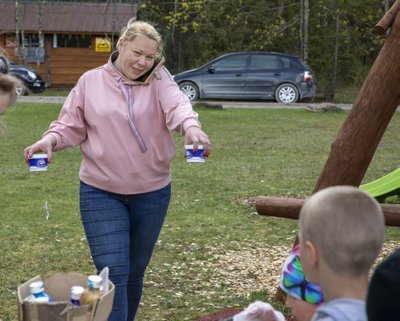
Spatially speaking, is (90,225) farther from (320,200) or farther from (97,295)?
(320,200)

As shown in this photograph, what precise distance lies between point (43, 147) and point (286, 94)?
64.0ft

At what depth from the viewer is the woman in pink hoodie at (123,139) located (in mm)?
3883

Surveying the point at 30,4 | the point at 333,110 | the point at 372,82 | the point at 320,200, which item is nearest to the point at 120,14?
the point at 30,4

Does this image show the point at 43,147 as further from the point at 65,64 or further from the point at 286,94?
the point at 65,64

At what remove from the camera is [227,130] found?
52.3 feet

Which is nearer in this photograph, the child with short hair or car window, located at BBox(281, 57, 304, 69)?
the child with short hair

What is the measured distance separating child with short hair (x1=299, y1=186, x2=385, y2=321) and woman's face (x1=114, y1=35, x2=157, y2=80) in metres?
1.84

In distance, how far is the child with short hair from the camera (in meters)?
2.18

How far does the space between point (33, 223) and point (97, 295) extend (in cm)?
506

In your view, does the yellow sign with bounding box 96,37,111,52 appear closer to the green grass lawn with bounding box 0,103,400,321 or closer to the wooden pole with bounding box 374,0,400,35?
the green grass lawn with bounding box 0,103,400,321

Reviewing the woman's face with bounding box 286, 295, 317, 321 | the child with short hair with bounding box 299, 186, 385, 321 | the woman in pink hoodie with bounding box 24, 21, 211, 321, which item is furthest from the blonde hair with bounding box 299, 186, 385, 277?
the woman in pink hoodie with bounding box 24, 21, 211, 321

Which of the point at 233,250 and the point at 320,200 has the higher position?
the point at 320,200

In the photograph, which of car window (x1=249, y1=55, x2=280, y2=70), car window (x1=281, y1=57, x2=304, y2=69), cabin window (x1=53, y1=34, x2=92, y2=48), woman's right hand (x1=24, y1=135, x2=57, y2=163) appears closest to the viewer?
woman's right hand (x1=24, y1=135, x2=57, y2=163)

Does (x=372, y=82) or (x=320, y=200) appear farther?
(x=372, y=82)
